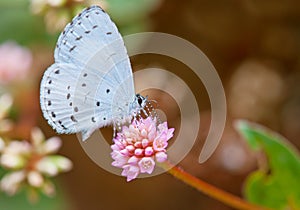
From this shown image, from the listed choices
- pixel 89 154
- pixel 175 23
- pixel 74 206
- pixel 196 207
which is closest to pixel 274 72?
pixel 175 23

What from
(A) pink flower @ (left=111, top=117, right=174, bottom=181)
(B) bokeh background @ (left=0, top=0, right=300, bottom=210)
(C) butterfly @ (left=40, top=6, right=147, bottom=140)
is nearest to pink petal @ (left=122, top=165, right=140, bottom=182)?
(A) pink flower @ (left=111, top=117, right=174, bottom=181)

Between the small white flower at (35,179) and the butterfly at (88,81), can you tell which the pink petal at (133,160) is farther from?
the small white flower at (35,179)

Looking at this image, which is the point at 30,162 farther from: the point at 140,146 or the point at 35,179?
the point at 140,146

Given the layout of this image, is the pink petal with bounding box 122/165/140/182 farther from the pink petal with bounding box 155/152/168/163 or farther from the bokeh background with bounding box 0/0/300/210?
the bokeh background with bounding box 0/0/300/210

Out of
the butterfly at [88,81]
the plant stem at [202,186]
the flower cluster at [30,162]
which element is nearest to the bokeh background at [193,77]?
the flower cluster at [30,162]

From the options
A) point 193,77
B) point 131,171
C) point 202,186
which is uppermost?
point 193,77

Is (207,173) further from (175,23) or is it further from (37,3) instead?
(37,3)

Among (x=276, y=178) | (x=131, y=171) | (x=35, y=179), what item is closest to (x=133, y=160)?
(x=131, y=171)
